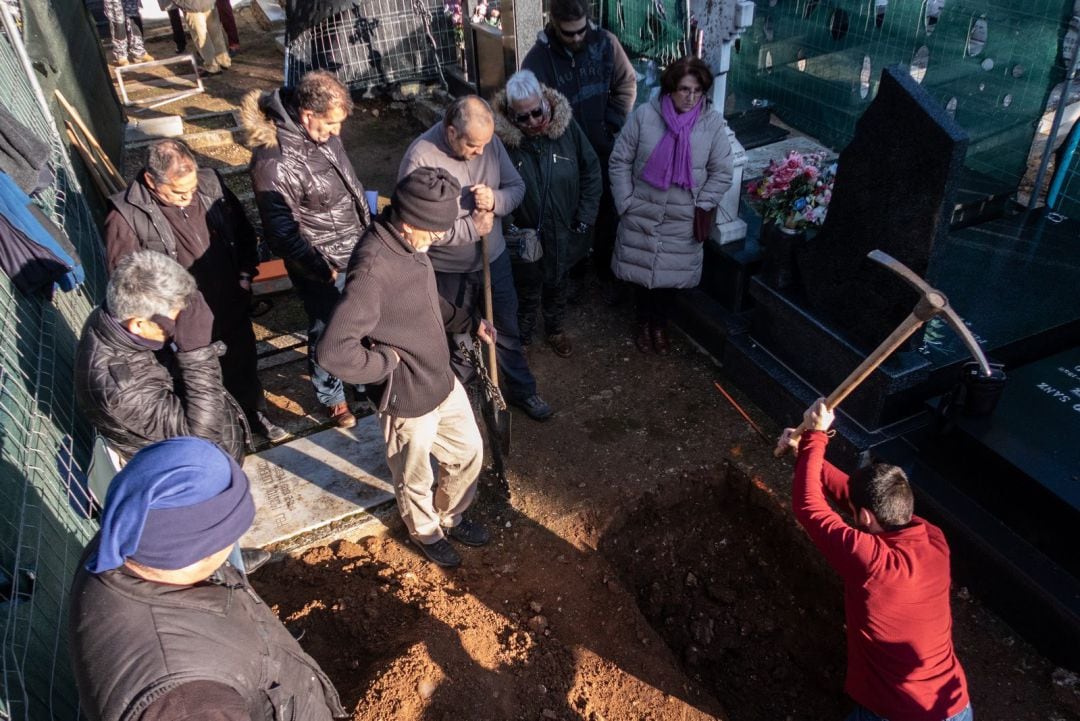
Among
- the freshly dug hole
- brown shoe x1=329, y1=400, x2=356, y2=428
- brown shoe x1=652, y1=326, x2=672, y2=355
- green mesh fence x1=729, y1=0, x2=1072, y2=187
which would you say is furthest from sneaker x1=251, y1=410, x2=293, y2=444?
green mesh fence x1=729, y1=0, x2=1072, y2=187

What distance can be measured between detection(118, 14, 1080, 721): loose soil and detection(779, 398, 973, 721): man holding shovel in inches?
33.5

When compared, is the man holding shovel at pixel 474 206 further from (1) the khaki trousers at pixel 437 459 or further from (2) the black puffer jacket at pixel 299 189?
(1) the khaki trousers at pixel 437 459

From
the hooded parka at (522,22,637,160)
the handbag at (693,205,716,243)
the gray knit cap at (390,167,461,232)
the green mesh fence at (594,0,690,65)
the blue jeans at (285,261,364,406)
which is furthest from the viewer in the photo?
the green mesh fence at (594,0,690,65)

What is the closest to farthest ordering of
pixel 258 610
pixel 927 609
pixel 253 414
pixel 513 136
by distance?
pixel 258 610 < pixel 927 609 < pixel 513 136 < pixel 253 414

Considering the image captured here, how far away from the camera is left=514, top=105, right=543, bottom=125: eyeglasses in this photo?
168 inches

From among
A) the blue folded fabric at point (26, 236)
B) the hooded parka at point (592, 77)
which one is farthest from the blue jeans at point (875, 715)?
the hooded parka at point (592, 77)

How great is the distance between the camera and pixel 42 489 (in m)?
2.92

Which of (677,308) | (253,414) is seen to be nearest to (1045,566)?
(677,308)

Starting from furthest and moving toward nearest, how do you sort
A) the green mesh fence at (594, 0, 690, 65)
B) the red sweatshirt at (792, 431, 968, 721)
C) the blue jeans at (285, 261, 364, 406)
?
→ the green mesh fence at (594, 0, 690, 65), the blue jeans at (285, 261, 364, 406), the red sweatshirt at (792, 431, 968, 721)

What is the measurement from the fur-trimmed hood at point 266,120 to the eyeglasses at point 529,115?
1.21 metres

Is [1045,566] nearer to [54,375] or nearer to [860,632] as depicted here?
[860,632]

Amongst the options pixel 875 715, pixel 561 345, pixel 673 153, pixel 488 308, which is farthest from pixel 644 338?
pixel 875 715

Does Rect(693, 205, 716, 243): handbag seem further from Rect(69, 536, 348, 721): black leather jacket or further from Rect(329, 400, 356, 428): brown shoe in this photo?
Rect(69, 536, 348, 721): black leather jacket

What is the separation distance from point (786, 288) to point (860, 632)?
2491 mm
